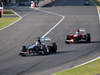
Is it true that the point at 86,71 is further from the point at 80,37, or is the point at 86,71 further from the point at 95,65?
the point at 80,37

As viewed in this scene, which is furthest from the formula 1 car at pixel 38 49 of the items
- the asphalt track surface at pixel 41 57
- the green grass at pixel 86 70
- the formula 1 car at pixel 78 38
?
the formula 1 car at pixel 78 38

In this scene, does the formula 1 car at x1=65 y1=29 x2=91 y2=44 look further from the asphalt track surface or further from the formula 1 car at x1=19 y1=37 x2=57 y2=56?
the formula 1 car at x1=19 y1=37 x2=57 y2=56

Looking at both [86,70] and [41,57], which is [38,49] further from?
[86,70]

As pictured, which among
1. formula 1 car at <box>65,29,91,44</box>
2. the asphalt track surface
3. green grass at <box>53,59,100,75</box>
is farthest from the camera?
formula 1 car at <box>65,29,91,44</box>

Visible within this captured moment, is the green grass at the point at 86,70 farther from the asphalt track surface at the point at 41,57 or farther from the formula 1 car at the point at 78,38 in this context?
the formula 1 car at the point at 78,38

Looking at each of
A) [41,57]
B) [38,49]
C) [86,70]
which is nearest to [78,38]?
[38,49]

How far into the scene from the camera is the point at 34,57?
33.2 metres

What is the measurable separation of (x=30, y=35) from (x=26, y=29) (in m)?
6.45

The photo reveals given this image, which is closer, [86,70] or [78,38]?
[86,70]

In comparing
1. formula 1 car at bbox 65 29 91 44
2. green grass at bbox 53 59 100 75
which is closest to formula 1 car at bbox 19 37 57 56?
green grass at bbox 53 59 100 75

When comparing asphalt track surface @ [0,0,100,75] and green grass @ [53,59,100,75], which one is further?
asphalt track surface @ [0,0,100,75]

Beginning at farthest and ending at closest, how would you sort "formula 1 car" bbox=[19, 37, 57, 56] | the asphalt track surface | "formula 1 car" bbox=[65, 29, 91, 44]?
"formula 1 car" bbox=[65, 29, 91, 44], "formula 1 car" bbox=[19, 37, 57, 56], the asphalt track surface

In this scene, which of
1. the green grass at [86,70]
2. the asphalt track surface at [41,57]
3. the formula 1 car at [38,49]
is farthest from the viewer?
the formula 1 car at [38,49]

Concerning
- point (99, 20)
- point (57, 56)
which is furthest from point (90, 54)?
point (99, 20)
